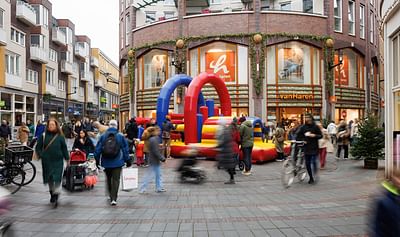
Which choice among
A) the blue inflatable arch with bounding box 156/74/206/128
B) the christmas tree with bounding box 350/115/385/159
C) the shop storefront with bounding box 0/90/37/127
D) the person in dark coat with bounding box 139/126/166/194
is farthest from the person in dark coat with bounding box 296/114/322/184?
the shop storefront with bounding box 0/90/37/127

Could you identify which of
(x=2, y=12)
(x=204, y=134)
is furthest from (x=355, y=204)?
(x=2, y=12)

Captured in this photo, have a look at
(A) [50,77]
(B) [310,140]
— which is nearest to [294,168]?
(B) [310,140]

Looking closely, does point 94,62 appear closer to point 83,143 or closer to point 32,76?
point 32,76

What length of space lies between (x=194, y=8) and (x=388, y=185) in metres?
30.0

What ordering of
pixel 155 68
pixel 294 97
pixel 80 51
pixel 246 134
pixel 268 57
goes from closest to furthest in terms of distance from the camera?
pixel 246 134 → pixel 294 97 → pixel 268 57 → pixel 155 68 → pixel 80 51

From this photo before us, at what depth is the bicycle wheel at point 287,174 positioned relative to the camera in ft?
31.1

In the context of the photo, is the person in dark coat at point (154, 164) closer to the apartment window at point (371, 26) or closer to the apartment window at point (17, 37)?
the apartment window at point (371, 26)

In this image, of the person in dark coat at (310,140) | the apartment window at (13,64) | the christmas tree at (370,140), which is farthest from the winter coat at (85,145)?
the apartment window at (13,64)

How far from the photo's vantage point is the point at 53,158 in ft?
24.4

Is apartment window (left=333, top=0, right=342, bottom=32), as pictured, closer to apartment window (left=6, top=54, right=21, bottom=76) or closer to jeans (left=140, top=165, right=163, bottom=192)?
jeans (left=140, top=165, right=163, bottom=192)

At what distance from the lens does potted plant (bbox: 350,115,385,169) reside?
12500 mm

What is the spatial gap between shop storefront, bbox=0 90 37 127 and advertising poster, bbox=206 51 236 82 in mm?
16342

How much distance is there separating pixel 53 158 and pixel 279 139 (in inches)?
393

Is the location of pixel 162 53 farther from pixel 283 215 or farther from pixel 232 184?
pixel 283 215
